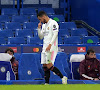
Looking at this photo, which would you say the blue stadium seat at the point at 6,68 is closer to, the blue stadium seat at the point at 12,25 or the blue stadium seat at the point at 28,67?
the blue stadium seat at the point at 28,67

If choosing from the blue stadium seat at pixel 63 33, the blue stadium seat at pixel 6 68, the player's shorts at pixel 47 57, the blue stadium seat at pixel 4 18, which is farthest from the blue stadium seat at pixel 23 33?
the player's shorts at pixel 47 57

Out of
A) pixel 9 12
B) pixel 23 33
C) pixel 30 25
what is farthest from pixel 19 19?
pixel 23 33

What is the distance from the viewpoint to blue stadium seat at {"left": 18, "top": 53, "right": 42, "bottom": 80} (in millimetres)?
6145

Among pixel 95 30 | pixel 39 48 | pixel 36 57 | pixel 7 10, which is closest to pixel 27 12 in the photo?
pixel 7 10

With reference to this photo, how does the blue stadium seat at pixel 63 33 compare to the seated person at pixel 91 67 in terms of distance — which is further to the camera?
the blue stadium seat at pixel 63 33

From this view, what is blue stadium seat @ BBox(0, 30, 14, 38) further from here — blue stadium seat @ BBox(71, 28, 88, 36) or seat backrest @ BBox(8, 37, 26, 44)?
blue stadium seat @ BBox(71, 28, 88, 36)

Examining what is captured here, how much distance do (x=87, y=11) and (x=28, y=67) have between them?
361 inches

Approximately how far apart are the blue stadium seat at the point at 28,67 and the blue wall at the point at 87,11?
8.06 meters

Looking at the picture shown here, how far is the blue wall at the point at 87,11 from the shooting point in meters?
14.1

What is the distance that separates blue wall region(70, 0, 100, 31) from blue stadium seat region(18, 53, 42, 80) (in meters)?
8.06

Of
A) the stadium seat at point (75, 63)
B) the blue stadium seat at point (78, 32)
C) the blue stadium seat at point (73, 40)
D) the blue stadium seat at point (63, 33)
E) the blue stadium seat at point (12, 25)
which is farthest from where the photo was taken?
the blue stadium seat at point (12, 25)

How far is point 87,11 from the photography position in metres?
15.0

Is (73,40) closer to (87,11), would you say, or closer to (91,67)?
(87,11)

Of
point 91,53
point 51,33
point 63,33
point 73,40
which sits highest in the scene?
point 51,33
